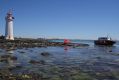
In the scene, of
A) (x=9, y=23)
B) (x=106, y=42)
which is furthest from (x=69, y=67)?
(x=106, y=42)

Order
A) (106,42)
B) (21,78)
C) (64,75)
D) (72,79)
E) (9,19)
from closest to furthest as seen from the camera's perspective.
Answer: (21,78) → (72,79) → (64,75) → (9,19) → (106,42)

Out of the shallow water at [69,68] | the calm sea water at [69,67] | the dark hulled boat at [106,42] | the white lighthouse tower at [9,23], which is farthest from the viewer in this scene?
the dark hulled boat at [106,42]

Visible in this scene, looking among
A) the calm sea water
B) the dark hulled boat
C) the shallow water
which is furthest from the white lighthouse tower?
the dark hulled boat

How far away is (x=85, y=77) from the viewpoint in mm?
16219

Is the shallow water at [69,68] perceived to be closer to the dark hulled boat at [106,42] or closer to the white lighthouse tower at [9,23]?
the white lighthouse tower at [9,23]

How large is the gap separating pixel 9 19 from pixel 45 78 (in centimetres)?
5229

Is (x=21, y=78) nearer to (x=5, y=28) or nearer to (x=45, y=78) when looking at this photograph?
(x=45, y=78)

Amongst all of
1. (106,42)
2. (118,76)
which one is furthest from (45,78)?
(106,42)

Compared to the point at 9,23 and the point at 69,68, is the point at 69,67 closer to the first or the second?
the point at 69,68

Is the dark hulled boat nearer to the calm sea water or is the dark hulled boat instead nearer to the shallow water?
the calm sea water

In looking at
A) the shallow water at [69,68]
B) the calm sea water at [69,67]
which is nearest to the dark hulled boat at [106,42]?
the calm sea water at [69,67]

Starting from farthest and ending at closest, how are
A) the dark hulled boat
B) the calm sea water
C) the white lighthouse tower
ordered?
1. the dark hulled boat
2. the white lighthouse tower
3. the calm sea water

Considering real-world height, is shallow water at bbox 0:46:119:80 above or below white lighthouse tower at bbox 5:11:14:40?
below

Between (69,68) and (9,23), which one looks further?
(9,23)
